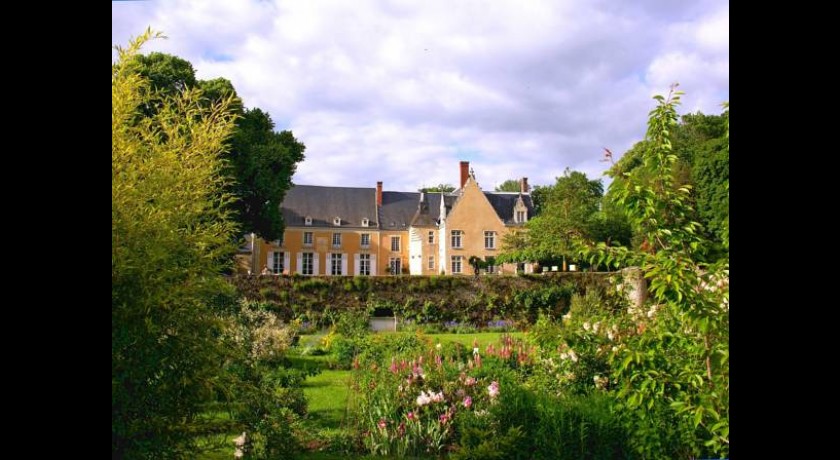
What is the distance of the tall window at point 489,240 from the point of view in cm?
4544

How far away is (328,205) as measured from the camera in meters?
52.1

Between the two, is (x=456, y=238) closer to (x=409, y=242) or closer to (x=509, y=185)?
(x=409, y=242)

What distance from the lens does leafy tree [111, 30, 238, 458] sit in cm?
370

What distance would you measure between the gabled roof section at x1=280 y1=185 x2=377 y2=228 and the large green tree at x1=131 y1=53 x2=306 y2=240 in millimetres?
19002

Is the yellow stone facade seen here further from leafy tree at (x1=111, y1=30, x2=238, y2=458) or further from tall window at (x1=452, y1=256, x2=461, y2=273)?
leafy tree at (x1=111, y1=30, x2=238, y2=458)

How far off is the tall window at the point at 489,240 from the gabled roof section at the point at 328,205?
1092 centimetres

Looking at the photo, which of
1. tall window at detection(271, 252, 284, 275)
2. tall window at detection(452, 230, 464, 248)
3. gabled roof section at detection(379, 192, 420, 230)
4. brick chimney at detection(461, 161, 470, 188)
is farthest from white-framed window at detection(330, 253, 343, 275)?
brick chimney at detection(461, 161, 470, 188)

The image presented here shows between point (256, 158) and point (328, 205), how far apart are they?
2358 cm

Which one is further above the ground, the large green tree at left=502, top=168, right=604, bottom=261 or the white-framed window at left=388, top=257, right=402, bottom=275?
the large green tree at left=502, top=168, right=604, bottom=261
